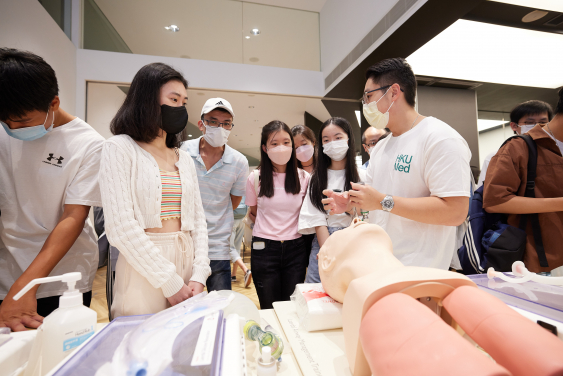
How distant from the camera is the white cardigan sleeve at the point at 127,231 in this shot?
3.19 feet

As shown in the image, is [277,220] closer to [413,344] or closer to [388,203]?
[388,203]

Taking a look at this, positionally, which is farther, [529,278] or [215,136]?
[215,136]

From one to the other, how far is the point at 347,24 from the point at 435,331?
5.27m

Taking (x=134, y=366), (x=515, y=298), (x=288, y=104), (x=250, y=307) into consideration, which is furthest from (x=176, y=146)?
(x=288, y=104)

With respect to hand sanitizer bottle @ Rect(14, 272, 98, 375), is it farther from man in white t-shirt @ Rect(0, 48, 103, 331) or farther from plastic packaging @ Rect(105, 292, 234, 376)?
man in white t-shirt @ Rect(0, 48, 103, 331)

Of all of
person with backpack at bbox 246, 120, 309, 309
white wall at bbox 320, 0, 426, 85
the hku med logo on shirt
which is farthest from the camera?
white wall at bbox 320, 0, 426, 85

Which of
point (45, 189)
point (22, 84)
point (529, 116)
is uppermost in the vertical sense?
point (529, 116)

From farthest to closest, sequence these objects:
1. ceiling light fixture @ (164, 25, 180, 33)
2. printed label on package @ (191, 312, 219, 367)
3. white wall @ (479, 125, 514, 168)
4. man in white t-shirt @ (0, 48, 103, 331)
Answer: ceiling light fixture @ (164, 25, 180, 33) → white wall @ (479, 125, 514, 168) → man in white t-shirt @ (0, 48, 103, 331) → printed label on package @ (191, 312, 219, 367)

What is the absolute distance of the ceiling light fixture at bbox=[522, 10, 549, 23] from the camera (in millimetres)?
2806

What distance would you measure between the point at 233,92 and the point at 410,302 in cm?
529

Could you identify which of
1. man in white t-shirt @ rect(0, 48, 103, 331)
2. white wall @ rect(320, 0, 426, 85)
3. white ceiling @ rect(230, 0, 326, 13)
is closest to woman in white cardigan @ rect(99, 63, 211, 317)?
man in white t-shirt @ rect(0, 48, 103, 331)

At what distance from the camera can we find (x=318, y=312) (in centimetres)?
91

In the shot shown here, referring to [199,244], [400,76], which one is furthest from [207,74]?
[199,244]

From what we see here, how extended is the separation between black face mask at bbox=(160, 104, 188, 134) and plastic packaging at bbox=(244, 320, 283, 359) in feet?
2.87
